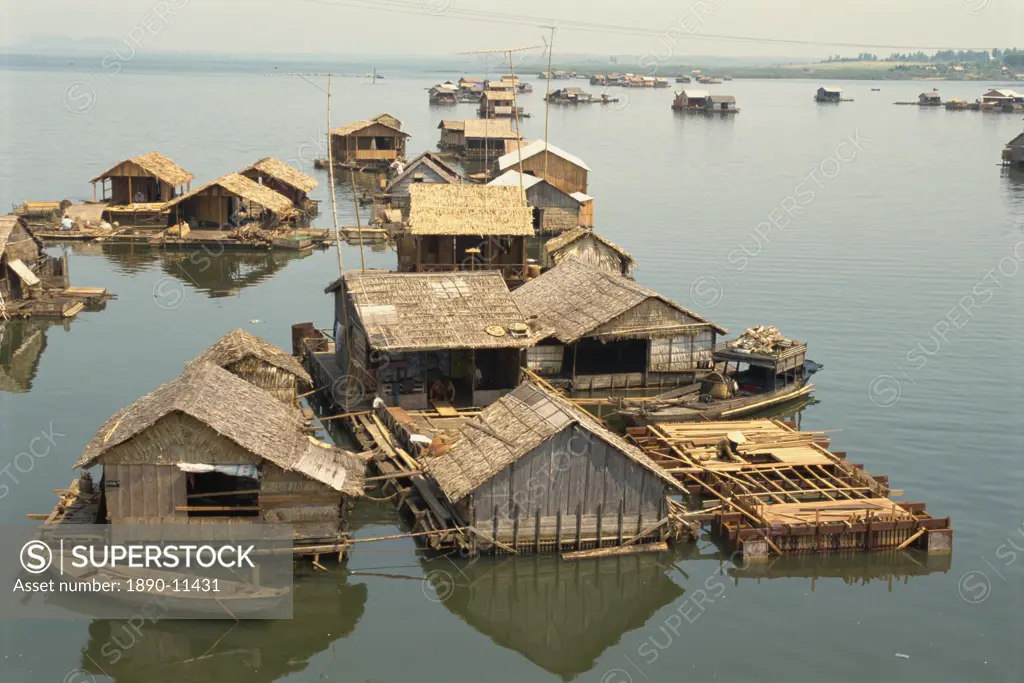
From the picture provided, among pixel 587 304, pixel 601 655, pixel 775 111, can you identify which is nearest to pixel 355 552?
pixel 601 655

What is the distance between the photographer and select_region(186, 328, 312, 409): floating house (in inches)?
1284

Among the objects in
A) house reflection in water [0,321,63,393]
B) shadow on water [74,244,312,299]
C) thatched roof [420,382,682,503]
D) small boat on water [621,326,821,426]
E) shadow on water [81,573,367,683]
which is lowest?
shadow on water [81,573,367,683]

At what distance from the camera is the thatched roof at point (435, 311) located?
34.2 m

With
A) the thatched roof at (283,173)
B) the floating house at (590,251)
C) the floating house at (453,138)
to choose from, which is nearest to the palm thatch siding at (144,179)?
the thatched roof at (283,173)

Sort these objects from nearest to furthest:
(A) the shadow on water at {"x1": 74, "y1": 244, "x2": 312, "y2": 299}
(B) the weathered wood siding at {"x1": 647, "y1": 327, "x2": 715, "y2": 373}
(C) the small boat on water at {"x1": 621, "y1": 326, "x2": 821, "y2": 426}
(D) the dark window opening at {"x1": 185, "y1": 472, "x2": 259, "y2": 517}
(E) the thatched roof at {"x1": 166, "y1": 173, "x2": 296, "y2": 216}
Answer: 1. (D) the dark window opening at {"x1": 185, "y1": 472, "x2": 259, "y2": 517}
2. (C) the small boat on water at {"x1": 621, "y1": 326, "x2": 821, "y2": 426}
3. (B) the weathered wood siding at {"x1": 647, "y1": 327, "x2": 715, "y2": 373}
4. (A) the shadow on water at {"x1": 74, "y1": 244, "x2": 312, "y2": 299}
5. (E) the thatched roof at {"x1": 166, "y1": 173, "x2": 296, "y2": 216}

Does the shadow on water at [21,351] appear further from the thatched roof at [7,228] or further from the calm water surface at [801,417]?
the thatched roof at [7,228]

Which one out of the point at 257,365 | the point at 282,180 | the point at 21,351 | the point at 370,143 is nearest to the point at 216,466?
the point at 257,365

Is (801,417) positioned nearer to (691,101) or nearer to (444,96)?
(691,101)

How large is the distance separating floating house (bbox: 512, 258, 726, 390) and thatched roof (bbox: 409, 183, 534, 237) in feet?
27.8

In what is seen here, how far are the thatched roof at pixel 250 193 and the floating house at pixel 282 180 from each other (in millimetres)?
3373

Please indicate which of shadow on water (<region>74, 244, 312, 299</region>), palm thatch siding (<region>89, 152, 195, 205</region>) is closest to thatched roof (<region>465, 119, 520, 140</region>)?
palm thatch siding (<region>89, 152, 195, 205</region>)

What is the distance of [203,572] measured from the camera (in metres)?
25.0

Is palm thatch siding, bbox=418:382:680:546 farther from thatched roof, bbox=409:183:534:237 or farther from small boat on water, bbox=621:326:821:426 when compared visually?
thatched roof, bbox=409:183:534:237

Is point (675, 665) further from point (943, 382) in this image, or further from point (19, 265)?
point (19, 265)
